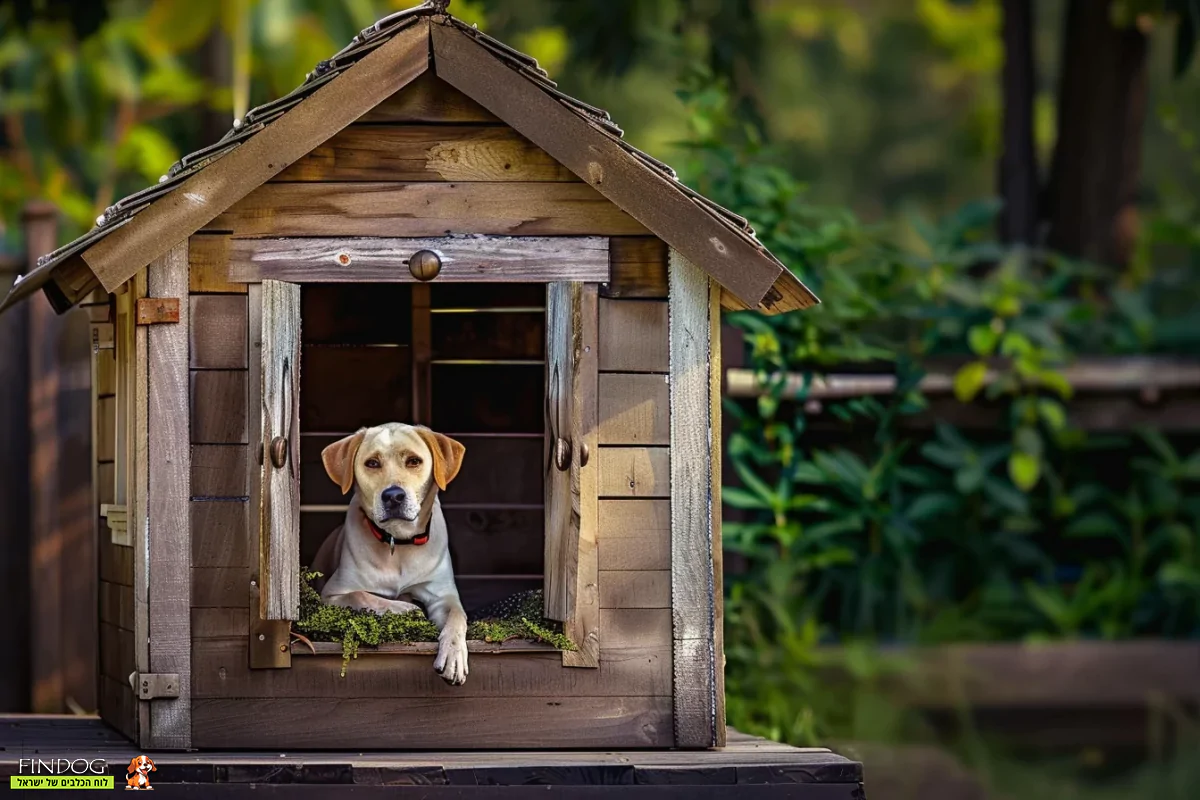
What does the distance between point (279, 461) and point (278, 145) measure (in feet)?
2.79

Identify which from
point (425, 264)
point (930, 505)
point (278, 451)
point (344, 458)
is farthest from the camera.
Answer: point (930, 505)

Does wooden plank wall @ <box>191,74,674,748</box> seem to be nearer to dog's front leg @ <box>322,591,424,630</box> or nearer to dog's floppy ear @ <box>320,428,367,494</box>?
dog's front leg @ <box>322,591,424,630</box>

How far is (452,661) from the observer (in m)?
4.20

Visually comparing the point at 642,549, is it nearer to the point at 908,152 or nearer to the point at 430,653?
the point at 430,653

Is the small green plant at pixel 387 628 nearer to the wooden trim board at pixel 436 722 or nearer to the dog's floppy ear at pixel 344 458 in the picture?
the wooden trim board at pixel 436 722

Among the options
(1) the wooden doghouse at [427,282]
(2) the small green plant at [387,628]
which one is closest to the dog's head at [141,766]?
(1) the wooden doghouse at [427,282]

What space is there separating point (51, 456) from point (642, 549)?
329 centimetres

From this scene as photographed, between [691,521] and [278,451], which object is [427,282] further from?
[691,521]

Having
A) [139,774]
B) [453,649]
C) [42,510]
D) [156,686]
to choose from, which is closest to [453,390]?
[42,510]

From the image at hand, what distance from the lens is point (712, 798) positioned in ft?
12.9

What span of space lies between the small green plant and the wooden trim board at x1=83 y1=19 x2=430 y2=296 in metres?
1.08

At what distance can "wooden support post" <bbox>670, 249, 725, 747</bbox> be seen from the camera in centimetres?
431

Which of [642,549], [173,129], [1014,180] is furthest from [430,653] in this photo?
[173,129]

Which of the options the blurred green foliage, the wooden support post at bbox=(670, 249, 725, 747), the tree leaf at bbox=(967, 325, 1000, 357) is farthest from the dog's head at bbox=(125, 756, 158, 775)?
the tree leaf at bbox=(967, 325, 1000, 357)
